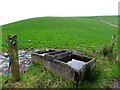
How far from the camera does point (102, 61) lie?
9.44 meters

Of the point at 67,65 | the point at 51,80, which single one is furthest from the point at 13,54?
the point at 67,65

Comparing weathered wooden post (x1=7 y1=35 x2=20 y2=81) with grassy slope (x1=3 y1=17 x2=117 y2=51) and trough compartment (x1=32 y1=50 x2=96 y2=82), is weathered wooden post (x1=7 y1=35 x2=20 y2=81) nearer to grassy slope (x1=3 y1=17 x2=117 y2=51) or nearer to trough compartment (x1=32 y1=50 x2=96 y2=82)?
trough compartment (x1=32 y1=50 x2=96 y2=82)

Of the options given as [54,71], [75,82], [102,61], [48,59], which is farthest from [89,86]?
[102,61]

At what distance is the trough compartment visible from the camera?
655 cm

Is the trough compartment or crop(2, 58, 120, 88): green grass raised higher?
the trough compartment

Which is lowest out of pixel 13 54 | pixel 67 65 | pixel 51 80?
pixel 51 80

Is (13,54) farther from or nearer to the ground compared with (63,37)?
farther from the ground

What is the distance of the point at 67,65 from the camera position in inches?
266

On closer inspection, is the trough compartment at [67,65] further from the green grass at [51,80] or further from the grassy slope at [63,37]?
the grassy slope at [63,37]

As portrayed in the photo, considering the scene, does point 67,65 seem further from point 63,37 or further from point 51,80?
point 63,37

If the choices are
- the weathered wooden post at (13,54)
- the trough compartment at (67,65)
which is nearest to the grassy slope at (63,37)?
the trough compartment at (67,65)

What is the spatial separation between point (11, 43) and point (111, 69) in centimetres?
503

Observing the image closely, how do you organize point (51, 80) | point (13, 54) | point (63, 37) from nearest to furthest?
point (13, 54) → point (51, 80) → point (63, 37)

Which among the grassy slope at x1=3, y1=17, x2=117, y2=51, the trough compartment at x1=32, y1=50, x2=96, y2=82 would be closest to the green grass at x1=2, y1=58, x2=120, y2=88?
the trough compartment at x1=32, y1=50, x2=96, y2=82
